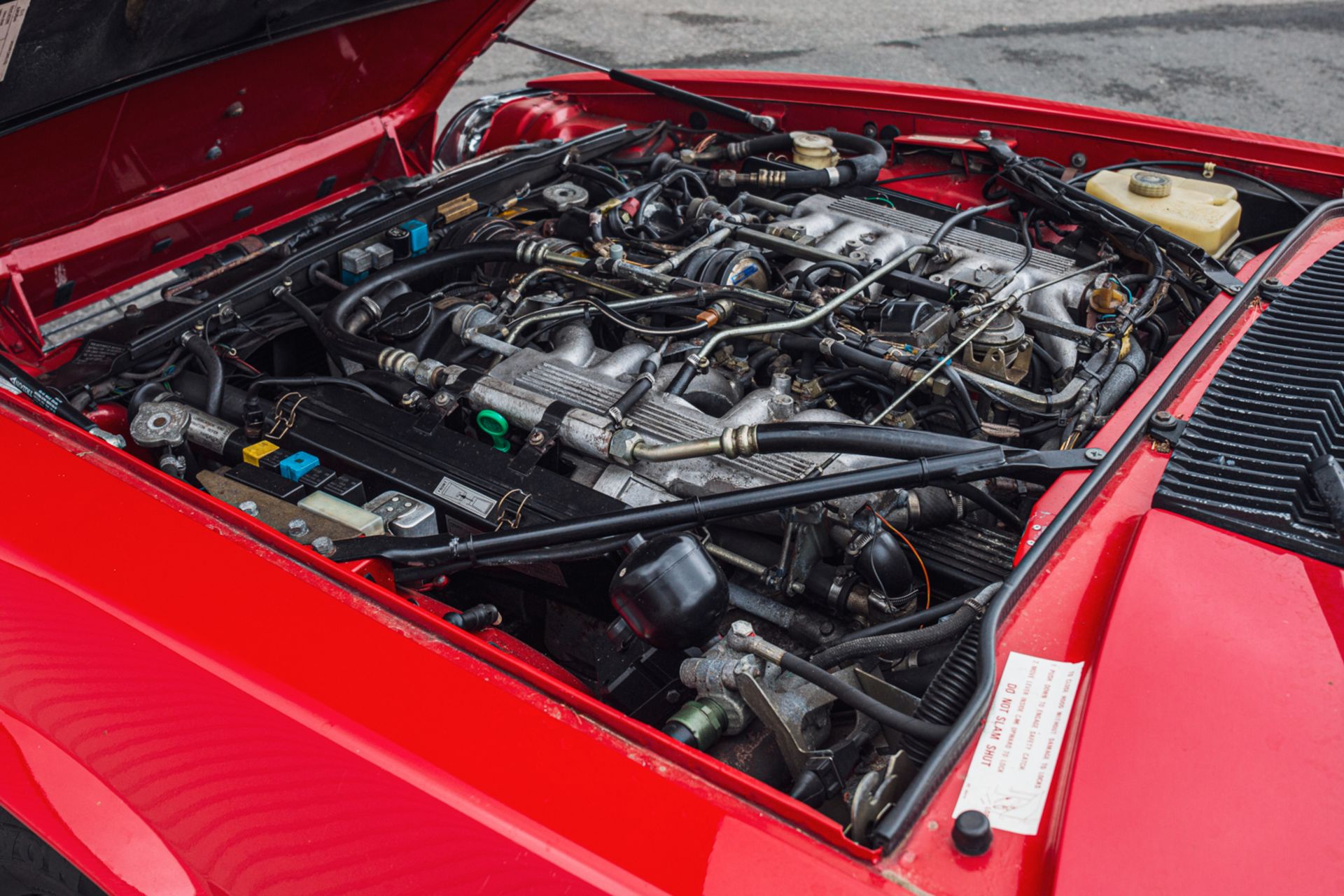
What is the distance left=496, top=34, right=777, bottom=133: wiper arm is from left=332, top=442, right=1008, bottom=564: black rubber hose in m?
1.66

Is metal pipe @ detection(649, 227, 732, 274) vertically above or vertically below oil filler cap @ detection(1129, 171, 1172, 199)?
below

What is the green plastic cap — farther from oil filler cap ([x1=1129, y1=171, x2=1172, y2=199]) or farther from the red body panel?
oil filler cap ([x1=1129, y1=171, x2=1172, y2=199])

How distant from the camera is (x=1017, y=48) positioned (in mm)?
6949

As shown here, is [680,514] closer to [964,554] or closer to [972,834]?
[964,554]

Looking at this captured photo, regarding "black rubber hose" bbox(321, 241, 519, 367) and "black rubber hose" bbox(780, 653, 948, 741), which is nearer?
"black rubber hose" bbox(780, 653, 948, 741)

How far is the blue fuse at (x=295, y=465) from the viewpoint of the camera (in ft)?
5.48

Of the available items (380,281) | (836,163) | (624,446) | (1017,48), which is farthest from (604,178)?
(1017,48)

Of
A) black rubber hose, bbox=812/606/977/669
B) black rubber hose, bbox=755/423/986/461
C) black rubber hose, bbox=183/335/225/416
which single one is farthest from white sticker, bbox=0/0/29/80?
black rubber hose, bbox=812/606/977/669

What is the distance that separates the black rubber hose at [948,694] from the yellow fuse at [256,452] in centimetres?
113

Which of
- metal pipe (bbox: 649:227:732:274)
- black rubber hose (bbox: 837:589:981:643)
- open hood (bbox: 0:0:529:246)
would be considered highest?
open hood (bbox: 0:0:529:246)

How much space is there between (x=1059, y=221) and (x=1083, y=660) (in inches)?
63.7

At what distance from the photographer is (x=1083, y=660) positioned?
115 centimetres

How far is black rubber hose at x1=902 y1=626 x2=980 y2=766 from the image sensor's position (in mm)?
1100

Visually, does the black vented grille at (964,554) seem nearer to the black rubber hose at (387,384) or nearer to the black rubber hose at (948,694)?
the black rubber hose at (948,694)
